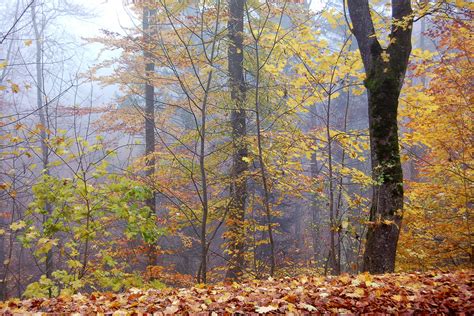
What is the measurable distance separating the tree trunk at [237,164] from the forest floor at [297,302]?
4.08 m

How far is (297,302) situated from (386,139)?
9.77 ft

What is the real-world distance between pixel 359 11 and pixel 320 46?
112cm

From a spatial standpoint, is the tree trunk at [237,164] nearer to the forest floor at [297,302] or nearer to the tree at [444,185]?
the tree at [444,185]

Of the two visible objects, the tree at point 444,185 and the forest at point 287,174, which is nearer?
the forest at point 287,174

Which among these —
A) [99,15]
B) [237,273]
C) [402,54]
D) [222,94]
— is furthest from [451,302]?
[99,15]

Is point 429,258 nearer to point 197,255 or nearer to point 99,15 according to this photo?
point 197,255

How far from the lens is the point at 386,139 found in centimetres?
521

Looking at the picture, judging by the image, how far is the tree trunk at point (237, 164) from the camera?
799 cm

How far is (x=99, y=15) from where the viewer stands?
1412cm

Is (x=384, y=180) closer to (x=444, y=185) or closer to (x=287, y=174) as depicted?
(x=287, y=174)

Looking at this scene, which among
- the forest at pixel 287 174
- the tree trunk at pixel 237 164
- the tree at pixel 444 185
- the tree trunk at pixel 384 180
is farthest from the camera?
the tree trunk at pixel 237 164

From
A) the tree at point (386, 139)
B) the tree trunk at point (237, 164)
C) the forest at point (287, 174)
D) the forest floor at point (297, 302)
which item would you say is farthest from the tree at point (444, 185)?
the forest floor at point (297, 302)

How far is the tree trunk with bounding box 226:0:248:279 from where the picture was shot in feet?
26.2

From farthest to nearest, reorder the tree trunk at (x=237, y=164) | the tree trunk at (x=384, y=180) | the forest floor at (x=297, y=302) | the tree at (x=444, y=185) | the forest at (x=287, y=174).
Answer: the tree trunk at (x=237, y=164) < the tree at (x=444, y=185) < the tree trunk at (x=384, y=180) < the forest at (x=287, y=174) < the forest floor at (x=297, y=302)
